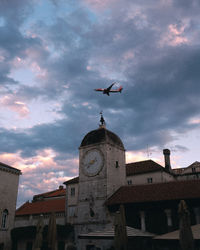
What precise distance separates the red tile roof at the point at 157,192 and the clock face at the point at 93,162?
359cm

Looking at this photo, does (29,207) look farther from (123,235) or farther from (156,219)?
(123,235)

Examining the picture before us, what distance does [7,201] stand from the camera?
107 ft

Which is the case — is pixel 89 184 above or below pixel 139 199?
above

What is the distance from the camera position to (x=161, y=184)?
28.5 m

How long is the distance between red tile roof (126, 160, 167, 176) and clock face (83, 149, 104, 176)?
12270 mm

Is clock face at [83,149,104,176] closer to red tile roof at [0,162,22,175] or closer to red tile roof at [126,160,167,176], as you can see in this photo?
red tile roof at [0,162,22,175]

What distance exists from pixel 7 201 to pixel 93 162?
11.5m

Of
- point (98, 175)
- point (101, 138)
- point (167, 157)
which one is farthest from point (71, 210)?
point (167, 157)

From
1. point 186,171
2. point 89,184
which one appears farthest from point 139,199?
point 186,171

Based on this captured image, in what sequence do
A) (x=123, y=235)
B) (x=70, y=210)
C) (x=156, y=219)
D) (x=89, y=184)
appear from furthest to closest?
(x=70, y=210) → (x=89, y=184) → (x=156, y=219) → (x=123, y=235)

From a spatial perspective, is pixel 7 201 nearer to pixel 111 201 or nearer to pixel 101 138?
pixel 111 201

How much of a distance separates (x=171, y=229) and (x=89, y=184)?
11003mm

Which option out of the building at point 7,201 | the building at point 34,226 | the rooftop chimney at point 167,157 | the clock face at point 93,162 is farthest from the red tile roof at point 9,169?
the rooftop chimney at point 167,157

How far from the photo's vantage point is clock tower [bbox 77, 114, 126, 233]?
96.4 feet
